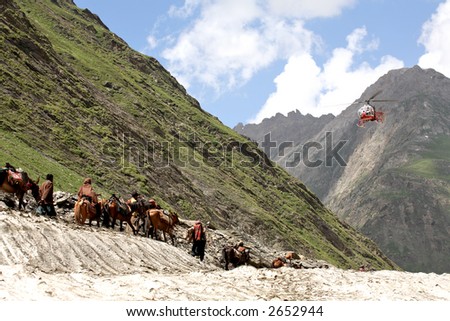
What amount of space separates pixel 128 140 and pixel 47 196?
40.6 metres

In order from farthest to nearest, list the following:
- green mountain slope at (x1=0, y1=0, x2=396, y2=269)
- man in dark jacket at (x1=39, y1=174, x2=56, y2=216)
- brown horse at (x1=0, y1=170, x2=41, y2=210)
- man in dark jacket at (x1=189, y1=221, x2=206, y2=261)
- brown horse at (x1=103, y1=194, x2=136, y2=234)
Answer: green mountain slope at (x1=0, y1=0, x2=396, y2=269) → man in dark jacket at (x1=189, y1=221, x2=206, y2=261) → brown horse at (x1=103, y1=194, x2=136, y2=234) → man in dark jacket at (x1=39, y1=174, x2=56, y2=216) → brown horse at (x1=0, y1=170, x2=41, y2=210)

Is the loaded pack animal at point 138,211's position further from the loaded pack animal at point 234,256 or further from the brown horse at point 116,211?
the loaded pack animal at point 234,256

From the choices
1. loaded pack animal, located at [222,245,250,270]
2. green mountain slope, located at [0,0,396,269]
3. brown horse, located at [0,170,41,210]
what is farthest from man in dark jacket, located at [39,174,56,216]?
green mountain slope, located at [0,0,396,269]

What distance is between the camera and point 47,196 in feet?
82.0

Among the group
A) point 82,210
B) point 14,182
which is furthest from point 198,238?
point 14,182

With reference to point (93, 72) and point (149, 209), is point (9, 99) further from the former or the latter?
point (93, 72)

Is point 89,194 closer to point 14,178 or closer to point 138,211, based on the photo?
point 138,211

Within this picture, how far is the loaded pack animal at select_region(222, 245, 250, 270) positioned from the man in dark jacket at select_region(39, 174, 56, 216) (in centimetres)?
915

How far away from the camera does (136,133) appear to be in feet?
229

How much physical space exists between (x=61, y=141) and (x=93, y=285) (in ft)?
121

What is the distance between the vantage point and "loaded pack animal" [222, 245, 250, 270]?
98.9ft

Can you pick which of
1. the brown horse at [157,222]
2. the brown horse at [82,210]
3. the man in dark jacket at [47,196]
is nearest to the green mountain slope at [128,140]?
the brown horse at [157,222]

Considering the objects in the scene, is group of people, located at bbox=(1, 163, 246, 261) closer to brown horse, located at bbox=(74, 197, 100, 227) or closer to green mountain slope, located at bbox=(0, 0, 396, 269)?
brown horse, located at bbox=(74, 197, 100, 227)

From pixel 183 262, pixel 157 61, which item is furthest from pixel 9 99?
pixel 157 61
